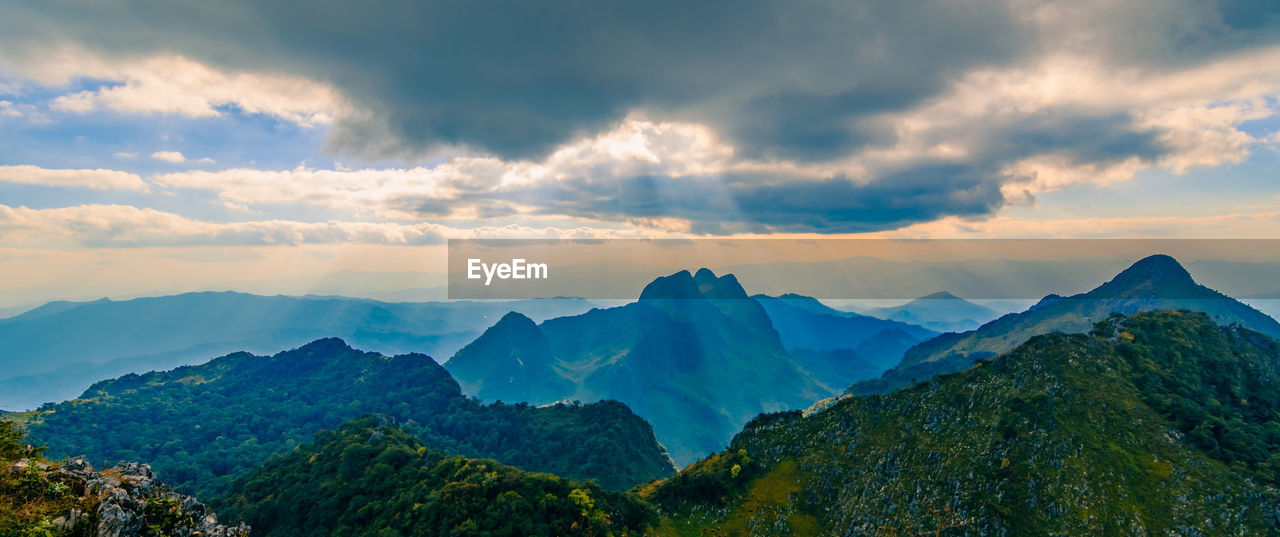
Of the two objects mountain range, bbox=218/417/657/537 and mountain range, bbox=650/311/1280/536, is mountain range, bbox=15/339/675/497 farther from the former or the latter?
mountain range, bbox=650/311/1280/536

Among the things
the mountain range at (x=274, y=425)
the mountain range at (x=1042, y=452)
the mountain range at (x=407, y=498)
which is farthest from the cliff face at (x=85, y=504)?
the mountain range at (x=274, y=425)

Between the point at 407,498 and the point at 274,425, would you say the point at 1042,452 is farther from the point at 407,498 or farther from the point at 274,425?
the point at 274,425

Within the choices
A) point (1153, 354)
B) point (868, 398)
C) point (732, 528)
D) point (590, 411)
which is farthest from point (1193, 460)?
point (590, 411)

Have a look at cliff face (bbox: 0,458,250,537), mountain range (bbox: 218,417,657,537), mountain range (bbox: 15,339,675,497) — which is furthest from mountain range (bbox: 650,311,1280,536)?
mountain range (bbox: 15,339,675,497)

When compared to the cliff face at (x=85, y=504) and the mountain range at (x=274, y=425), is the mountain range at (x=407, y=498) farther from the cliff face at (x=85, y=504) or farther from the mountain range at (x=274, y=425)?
the cliff face at (x=85, y=504)

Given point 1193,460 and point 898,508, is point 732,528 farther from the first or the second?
point 1193,460
